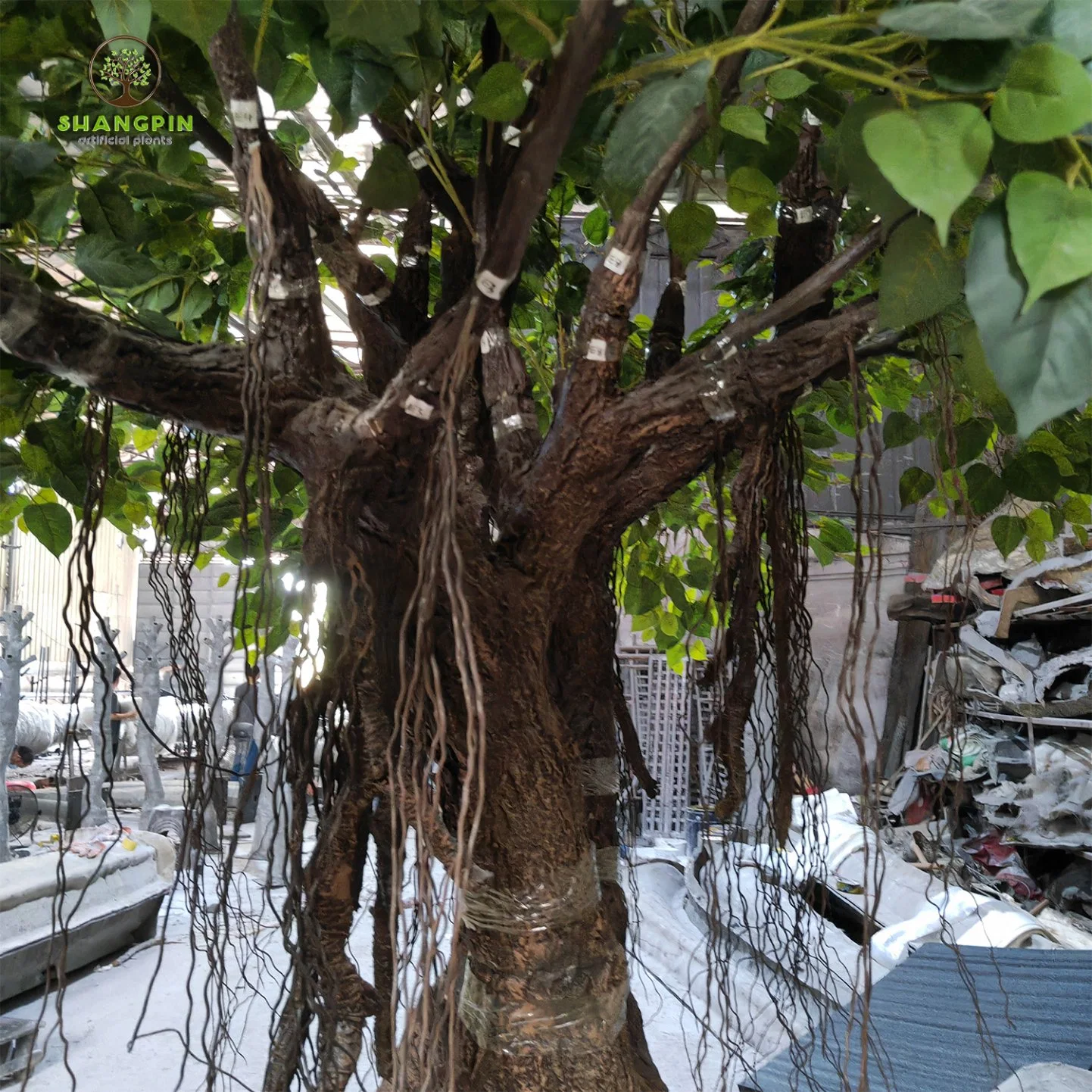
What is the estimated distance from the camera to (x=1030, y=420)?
396mm

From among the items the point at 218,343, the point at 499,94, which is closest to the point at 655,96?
the point at 499,94

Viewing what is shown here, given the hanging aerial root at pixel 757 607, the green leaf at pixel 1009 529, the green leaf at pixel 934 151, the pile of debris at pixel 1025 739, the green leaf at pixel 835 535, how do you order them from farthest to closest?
the pile of debris at pixel 1025 739 < the green leaf at pixel 835 535 < the green leaf at pixel 1009 529 < the hanging aerial root at pixel 757 607 < the green leaf at pixel 934 151

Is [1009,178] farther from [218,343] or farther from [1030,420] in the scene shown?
[218,343]

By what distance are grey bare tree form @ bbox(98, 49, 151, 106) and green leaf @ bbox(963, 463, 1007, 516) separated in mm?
831

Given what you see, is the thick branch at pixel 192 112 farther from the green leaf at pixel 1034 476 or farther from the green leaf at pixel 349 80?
the green leaf at pixel 1034 476

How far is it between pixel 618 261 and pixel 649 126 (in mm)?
196

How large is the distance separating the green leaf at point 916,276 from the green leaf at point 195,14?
1.19ft

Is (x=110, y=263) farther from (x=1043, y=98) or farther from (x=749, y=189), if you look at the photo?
(x=1043, y=98)

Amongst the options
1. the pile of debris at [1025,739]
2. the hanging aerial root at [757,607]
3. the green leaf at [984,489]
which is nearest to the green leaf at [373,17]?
the hanging aerial root at [757,607]

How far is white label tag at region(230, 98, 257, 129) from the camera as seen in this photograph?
1.99 ft

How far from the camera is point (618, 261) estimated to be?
0.68 meters

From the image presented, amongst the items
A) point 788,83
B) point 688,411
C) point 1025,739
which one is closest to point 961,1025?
point 688,411

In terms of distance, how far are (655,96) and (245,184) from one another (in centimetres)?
31

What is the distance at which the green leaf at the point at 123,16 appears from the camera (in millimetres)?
427
